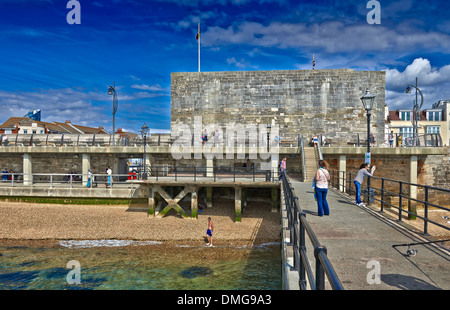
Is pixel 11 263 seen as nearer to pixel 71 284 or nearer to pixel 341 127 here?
pixel 71 284

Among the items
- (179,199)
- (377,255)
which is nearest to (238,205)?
(179,199)

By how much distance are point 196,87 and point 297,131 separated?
28.7 ft

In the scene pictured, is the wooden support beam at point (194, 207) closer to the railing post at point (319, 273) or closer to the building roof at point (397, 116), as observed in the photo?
the railing post at point (319, 273)

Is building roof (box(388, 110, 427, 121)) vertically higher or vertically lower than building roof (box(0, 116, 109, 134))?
higher

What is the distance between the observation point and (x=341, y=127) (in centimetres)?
2355

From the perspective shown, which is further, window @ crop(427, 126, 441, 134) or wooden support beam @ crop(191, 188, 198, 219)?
window @ crop(427, 126, 441, 134)

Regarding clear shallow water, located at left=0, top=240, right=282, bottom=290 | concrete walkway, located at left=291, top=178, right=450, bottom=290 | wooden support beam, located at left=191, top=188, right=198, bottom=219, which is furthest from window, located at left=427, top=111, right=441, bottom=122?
concrete walkway, located at left=291, top=178, right=450, bottom=290

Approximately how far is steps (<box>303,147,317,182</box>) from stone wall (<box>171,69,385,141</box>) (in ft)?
18.0

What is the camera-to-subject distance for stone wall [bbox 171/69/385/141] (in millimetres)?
23375

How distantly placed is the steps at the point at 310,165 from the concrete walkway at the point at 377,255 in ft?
26.3

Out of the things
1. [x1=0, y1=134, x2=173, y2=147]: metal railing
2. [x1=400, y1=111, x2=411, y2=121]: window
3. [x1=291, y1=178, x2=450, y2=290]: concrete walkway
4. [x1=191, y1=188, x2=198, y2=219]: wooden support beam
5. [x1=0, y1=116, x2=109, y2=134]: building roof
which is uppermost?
[x1=400, y1=111, x2=411, y2=121]: window

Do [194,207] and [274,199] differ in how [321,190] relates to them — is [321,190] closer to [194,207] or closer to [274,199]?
[274,199]

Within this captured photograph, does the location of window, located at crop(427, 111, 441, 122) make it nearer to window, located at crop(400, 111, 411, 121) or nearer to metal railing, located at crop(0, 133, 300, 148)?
window, located at crop(400, 111, 411, 121)
